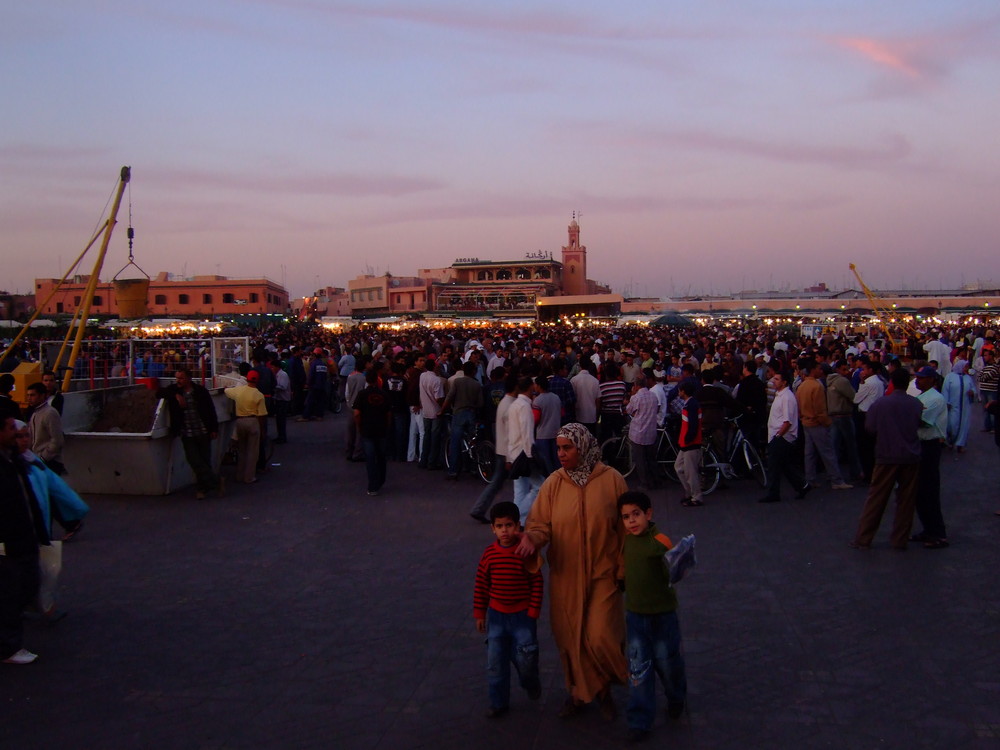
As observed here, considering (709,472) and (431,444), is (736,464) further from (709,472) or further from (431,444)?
(431,444)

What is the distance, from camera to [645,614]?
3975mm

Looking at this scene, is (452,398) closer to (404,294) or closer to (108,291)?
(108,291)

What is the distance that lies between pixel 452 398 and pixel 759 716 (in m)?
7.43


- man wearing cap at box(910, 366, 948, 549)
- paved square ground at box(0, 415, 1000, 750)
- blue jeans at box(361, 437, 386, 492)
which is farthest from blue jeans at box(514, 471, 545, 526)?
man wearing cap at box(910, 366, 948, 549)

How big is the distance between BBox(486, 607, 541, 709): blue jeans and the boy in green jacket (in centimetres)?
48

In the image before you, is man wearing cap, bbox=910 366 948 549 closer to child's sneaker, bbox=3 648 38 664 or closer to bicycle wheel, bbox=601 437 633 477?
bicycle wheel, bbox=601 437 633 477

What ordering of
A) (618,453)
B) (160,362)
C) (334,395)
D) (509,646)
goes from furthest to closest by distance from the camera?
(334,395) < (160,362) < (618,453) < (509,646)

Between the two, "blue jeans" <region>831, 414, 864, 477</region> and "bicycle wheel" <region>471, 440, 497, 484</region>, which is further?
"bicycle wheel" <region>471, 440, 497, 484</region>

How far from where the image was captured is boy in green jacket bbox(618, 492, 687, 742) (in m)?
3.95

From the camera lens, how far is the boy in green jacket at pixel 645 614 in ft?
12.9

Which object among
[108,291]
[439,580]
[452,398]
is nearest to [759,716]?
[439,580]

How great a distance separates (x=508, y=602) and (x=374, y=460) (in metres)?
6.06

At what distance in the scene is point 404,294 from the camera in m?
83.2

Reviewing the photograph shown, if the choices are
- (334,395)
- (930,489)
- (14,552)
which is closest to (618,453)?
(930,489)
